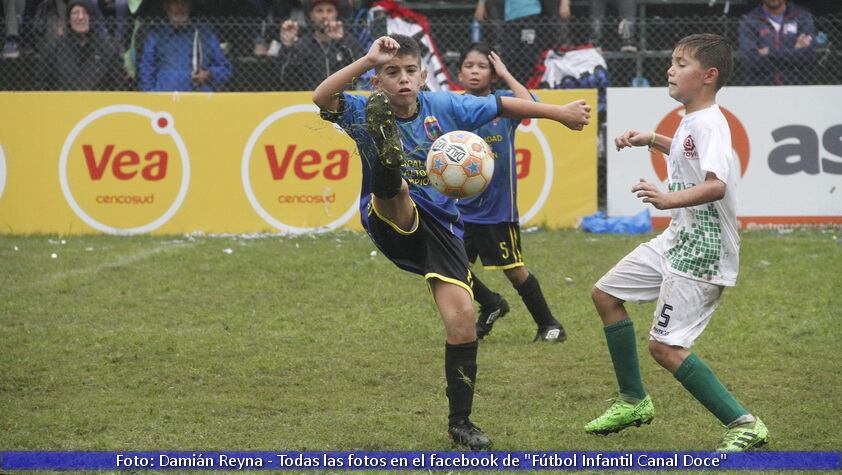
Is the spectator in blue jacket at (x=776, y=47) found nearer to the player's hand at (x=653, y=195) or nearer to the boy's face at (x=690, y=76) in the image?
the boy's face at (x=690, y=76)

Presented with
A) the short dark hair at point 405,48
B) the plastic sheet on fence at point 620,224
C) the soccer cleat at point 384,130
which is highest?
the short dark hair at point 405,48

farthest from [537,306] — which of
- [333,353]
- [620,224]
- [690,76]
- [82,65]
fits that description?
[82,65]

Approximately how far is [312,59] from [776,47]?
533 cm

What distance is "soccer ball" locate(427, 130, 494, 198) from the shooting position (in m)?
5.54

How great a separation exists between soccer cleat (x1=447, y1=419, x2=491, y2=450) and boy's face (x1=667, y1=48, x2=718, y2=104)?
1.81 meters

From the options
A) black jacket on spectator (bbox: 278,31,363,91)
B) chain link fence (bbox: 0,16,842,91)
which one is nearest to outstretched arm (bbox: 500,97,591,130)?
chain link fence (bbox: 0,16,842,91)

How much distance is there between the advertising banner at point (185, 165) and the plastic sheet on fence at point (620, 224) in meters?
0.48

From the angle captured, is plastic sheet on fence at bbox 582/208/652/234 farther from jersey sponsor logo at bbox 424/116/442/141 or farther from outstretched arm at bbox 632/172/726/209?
outstretched arm at bbox 632/172/726/209

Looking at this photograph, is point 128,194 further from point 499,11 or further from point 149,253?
point 499,11

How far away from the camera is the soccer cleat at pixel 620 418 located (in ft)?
19.1

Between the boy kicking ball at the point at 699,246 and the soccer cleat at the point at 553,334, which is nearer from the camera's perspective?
the boy kicking ball at the point at 699,246

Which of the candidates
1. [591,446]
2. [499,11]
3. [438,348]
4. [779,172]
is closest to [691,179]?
[591,446]

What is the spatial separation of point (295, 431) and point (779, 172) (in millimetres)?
8504

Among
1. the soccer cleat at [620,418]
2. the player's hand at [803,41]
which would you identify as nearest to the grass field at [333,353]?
the soccer cleat at [620,418]
